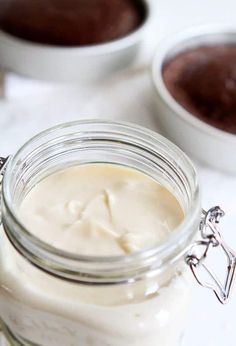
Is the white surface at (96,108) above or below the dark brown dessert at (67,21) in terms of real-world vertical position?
below

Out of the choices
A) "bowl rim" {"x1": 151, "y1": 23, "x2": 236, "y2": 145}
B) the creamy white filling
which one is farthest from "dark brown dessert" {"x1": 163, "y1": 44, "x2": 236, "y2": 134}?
the creamy white filling

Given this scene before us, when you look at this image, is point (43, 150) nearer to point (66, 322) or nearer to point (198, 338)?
point (66, 322)

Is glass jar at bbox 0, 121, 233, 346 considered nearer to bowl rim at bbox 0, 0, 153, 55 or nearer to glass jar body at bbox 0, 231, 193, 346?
glass jar body at bbox 0, 231, 193, 346

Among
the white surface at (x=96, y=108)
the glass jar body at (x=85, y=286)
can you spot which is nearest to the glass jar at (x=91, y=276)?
the glass jar body at (x=85, y=286)

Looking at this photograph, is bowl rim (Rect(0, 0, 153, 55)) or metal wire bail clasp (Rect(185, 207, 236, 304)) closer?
metal wire bail clasp (Rect(185, 207, 236, 304))

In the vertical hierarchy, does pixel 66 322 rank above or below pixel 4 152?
below

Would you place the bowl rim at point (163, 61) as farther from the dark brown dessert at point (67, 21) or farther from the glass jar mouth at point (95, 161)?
the glass jar mouth at point (95, 161)

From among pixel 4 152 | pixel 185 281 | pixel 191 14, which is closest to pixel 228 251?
pixel 185 281
